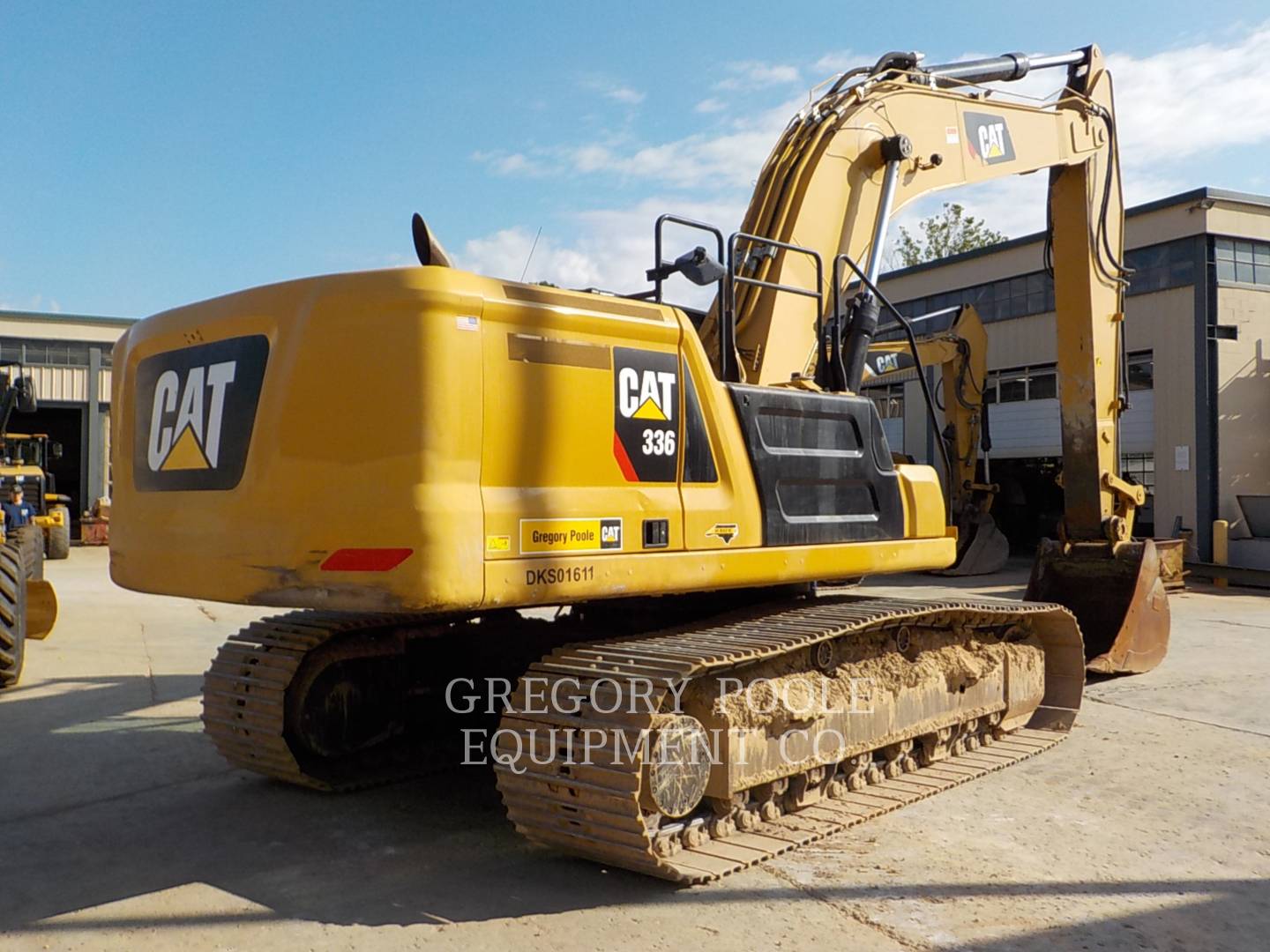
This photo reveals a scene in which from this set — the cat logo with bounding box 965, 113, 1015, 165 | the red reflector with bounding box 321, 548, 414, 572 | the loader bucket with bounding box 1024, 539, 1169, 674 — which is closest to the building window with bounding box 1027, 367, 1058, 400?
the loader bucket with bounding box 1024, 539, 1169, 674

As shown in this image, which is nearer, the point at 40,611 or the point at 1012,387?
the point at 40,611

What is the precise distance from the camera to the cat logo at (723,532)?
495cm

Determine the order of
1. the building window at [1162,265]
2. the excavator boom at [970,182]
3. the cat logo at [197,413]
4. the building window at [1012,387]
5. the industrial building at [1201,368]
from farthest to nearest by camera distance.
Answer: the building window at [1012,387] < the building window at [1162,265] < the industrial building at [1201,368] < the excavator boom at [970,182] < the cat logo at [197,413]

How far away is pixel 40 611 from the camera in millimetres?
10484

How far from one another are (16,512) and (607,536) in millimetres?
15814

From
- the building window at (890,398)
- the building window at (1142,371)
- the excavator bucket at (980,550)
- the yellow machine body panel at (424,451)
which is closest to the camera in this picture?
the yellow machine body panel at (424,451)

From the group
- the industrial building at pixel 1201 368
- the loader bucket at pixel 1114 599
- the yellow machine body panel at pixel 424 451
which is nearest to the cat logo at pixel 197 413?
the yellow machine body panel at pixel 424 451

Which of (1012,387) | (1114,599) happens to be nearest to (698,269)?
(1114,599)

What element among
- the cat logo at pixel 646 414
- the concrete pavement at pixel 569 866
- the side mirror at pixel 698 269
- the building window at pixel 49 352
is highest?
the building window at pixel 49 352

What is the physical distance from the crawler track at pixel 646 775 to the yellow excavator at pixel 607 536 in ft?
0.06

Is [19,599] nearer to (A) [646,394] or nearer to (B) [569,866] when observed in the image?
(B) [569,866]

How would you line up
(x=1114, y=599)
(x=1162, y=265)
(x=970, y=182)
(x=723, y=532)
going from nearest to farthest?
(x=723, y=532) < (x=970, y=182) < (x=1114, y=599) < (x=1162, y=265)

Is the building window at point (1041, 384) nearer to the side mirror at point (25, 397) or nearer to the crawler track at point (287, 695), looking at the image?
the side mirror at point (25, 397)

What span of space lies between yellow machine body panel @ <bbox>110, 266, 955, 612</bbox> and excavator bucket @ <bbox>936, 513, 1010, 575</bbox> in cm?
1447
